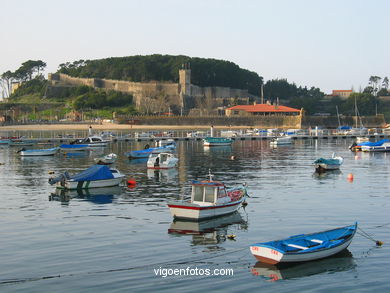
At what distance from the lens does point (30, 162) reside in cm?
6191

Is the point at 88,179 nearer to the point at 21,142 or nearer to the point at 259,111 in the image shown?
the point at 21,142

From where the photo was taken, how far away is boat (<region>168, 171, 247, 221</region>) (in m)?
28.6

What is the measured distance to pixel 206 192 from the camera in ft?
96.8

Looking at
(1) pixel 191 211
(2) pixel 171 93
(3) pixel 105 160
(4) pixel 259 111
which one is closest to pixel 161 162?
(3) pixel 105 160

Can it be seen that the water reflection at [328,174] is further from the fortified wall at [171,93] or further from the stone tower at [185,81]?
the stone tower at [185,81]

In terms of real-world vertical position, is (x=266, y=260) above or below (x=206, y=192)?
below

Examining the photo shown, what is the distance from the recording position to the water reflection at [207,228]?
25.7 meters

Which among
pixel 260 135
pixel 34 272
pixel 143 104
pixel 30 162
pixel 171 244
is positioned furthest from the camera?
pixel 143 104

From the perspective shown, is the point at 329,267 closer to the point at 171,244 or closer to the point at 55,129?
the point at 171,244

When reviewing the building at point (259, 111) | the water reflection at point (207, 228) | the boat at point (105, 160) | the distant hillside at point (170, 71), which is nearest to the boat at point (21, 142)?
the boat at point (105, 160)

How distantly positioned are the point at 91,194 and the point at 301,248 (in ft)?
65.2

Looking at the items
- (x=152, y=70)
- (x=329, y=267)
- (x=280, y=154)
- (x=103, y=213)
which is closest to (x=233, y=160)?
(x=280, y=154)

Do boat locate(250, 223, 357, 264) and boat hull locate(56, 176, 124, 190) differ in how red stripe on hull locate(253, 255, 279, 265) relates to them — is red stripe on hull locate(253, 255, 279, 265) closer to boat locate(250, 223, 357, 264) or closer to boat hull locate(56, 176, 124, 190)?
boat locate(250, 223, 357, 264)

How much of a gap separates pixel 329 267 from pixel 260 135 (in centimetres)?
8529
